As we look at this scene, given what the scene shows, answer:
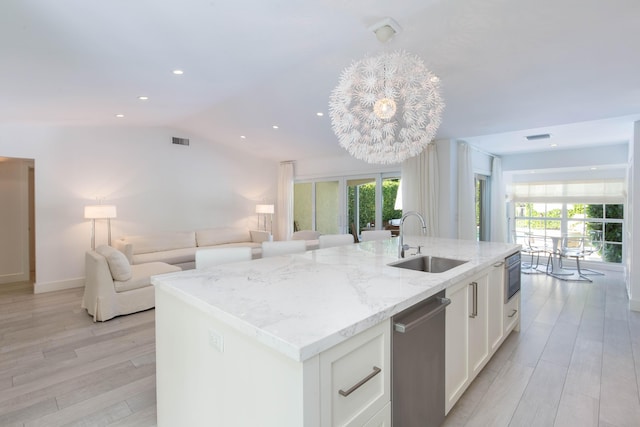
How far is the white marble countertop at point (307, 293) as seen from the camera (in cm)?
105

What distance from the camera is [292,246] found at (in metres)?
3.08

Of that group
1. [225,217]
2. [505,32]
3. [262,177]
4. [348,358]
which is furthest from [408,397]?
[262,177]

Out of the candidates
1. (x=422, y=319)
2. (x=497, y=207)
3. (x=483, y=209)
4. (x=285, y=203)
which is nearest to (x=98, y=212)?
(x=285, y=203)

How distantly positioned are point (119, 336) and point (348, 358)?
3.09m

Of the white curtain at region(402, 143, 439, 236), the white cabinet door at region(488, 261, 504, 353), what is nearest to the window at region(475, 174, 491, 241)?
the white curtain at region(402, 143, 439, 236)

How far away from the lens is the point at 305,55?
3.01 meters

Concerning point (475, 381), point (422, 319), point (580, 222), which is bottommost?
point (475, 381)

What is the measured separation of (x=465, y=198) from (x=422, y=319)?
4.35 meters

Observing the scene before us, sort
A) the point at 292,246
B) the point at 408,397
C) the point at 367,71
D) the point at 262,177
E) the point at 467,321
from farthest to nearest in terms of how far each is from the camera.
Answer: the point at 262,177
the point at 292,246
the point at 367,71
the point at 467,321
the point at 408,397

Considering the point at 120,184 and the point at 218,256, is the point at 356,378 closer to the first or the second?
the point at 218,256

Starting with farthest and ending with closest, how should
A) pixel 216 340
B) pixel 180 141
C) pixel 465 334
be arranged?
pixel 180 141 → pixel 465 334 → pixel 216 340

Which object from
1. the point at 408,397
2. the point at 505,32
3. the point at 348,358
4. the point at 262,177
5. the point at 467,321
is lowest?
the point at 408,397

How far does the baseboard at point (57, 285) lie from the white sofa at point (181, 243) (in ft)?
2.64

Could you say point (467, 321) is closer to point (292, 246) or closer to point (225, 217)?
point (292, 246)
